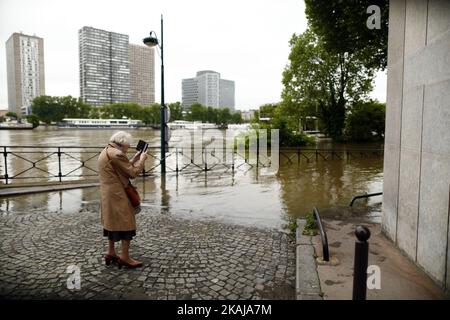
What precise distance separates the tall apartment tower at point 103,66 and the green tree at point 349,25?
164m

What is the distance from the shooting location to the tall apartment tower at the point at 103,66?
158625 millimetres

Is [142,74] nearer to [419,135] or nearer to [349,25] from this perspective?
[349,25]

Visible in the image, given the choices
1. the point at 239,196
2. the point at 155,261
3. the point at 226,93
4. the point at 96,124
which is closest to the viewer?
the point at 155,261

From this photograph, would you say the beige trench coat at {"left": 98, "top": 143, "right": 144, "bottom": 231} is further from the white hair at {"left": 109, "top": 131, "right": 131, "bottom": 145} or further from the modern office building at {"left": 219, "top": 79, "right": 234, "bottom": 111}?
the modern office building at {"left": 219, "top": 79, "right": 234, "bottom": 111}

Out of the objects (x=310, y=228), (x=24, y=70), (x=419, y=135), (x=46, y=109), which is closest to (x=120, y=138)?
(x=310, y=228)

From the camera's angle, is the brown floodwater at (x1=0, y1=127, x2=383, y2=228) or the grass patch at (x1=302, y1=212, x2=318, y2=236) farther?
the brown floodwater at (x1=0, y1=127, x2=383, y2=228)

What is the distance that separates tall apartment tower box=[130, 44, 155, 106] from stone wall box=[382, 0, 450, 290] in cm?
18454

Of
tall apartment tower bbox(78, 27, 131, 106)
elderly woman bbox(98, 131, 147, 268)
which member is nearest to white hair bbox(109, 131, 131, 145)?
elderly woman bbox(98, 131, 147, 268)

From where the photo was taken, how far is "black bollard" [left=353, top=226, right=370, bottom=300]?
270cm

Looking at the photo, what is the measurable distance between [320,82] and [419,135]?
92.2 ft

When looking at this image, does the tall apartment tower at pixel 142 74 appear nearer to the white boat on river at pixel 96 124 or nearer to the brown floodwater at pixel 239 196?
the white boat on river at pixel 96 124

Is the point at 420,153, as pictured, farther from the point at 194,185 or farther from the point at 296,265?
the point at 194,185

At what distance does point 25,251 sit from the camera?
469cm

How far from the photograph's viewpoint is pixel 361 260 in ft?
8.93
